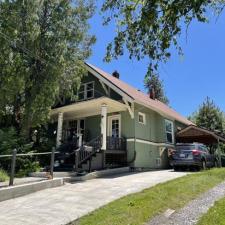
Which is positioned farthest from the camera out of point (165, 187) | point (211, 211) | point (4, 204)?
point (165, 187)

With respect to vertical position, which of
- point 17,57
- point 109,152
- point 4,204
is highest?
point 17,57

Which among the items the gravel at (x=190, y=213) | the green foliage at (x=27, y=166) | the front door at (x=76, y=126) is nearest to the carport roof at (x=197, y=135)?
the front door at (x=76, y=126)

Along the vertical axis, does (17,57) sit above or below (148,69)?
above

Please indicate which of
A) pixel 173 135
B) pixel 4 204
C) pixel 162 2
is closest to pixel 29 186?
pixel 4 204

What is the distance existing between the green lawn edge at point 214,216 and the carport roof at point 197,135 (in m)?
15.2

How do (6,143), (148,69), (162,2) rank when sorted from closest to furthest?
(162,2) → (148,69) → (6,143)

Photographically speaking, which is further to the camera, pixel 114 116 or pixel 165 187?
pixel 114 116

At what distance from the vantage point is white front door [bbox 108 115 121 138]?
2028 centimetres

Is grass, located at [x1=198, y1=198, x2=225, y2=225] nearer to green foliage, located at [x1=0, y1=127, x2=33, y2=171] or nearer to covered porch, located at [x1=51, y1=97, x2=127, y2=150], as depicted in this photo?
covered porch, located at [x1=51, y1=97, x2=127, y2=150]

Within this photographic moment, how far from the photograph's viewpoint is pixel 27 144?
16406 millimetres

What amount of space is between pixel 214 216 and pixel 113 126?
1382 centimetres

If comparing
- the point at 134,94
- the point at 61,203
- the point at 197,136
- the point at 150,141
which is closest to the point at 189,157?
the point at 150,141

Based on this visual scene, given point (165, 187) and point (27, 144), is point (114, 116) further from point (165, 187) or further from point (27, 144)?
point (165, 187)

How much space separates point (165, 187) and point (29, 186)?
4.77 meters
